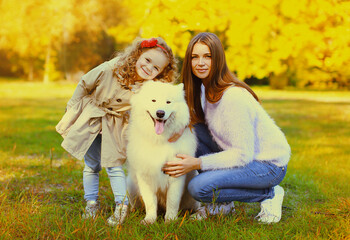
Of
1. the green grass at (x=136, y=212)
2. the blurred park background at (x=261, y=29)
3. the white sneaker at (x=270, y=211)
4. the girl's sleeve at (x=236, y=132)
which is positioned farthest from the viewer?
the blurred park background at (x=261, y=29)

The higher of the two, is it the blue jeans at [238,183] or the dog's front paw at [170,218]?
the blue jeans at [238,183]

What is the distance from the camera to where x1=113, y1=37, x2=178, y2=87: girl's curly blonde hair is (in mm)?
2828

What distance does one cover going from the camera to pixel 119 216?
8.41ft

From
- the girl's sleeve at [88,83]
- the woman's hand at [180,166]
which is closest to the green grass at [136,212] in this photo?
the woman's hand at [180,166]

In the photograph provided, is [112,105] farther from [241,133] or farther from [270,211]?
[270,211]

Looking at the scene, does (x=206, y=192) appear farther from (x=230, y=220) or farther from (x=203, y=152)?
(x=203, y=152)

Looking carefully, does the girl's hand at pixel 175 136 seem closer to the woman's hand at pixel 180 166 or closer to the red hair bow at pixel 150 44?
the woman's hand at pixel 180 166

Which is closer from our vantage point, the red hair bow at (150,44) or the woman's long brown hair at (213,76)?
the woman's long brown hair at (213,76)

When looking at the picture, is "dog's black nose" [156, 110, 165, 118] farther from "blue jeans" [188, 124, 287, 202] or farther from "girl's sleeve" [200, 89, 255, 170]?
"blue jeans" [188, 124, 287, 202]

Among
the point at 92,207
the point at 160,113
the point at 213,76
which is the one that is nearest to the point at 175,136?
the point at 160,113

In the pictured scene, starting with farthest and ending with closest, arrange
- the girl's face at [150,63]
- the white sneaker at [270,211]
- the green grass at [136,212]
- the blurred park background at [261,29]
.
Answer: the blurred park background at [261,29], the girl's face at [150,63], the white sneaker at [270,211], the green grass at [136,212]

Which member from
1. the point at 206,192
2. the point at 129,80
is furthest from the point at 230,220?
the point at 129,80

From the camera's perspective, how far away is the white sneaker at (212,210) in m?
2.64

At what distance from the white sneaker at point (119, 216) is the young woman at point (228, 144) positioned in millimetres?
434
